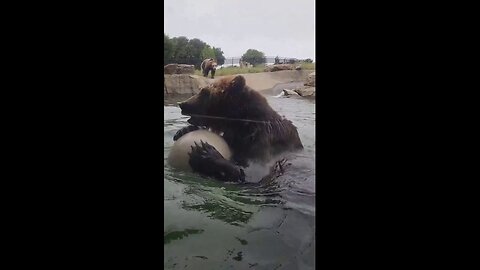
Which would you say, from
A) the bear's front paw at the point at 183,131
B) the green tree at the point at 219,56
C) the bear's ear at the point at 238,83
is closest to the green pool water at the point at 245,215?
the bear's front paw at the point at 183,131

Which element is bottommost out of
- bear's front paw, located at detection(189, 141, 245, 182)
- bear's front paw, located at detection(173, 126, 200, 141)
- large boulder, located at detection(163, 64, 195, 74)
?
bear's front paw, located at detection(189, 141, 245, 182)

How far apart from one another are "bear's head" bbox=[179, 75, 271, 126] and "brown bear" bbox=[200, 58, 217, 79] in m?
0.06

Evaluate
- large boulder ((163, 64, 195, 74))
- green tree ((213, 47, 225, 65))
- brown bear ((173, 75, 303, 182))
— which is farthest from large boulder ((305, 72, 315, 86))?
large boulder ((163, 64, 195, 74))

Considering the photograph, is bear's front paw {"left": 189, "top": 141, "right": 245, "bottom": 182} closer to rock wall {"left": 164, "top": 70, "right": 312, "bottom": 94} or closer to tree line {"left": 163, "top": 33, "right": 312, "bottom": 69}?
rock wall {"left": 164, "top": 70, "right": 312, "bottom": 94}

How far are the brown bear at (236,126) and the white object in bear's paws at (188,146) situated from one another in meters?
0.02

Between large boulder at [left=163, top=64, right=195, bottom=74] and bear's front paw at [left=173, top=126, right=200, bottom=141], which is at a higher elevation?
large boulder at [left=163, top=64, right=195, bottom=74]

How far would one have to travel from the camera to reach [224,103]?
4.92 ft

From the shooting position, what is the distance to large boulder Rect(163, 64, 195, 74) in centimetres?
146

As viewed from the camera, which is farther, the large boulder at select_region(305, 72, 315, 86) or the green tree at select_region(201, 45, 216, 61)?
the green tree at select_region(201, 45, 216, 61)
